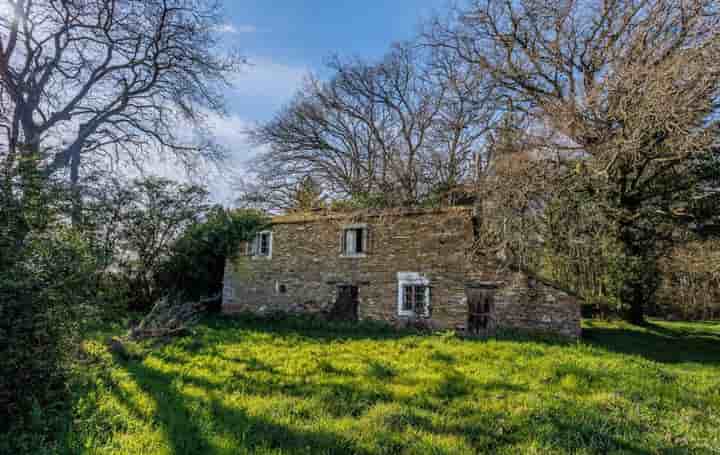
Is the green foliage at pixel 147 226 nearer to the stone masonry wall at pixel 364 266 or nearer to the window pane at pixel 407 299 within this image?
the stone masonry wall at pixel 364 266

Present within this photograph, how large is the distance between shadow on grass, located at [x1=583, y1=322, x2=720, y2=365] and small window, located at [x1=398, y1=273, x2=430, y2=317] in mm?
4666

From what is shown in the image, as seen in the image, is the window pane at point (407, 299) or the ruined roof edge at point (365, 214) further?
the window pane at point (407, 299)

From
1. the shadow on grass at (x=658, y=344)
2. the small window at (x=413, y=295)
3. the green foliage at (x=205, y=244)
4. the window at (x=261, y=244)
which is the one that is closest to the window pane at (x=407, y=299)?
the small window at (x=413, y=295)

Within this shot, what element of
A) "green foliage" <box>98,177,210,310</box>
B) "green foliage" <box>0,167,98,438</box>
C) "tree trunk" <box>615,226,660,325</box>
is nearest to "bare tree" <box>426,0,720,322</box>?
"tree trunk" <box>615,226,660,325</box>

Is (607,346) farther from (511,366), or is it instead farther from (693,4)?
(693,4)

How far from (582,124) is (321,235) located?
982cm

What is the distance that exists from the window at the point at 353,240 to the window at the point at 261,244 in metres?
3.56

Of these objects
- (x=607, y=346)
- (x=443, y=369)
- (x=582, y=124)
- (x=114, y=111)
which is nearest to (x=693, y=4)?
(x=582, y=124)

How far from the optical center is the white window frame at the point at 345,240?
14328 mm

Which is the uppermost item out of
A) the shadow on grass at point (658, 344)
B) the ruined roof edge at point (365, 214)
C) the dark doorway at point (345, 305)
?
the ruined roof edge at point (365, 214)

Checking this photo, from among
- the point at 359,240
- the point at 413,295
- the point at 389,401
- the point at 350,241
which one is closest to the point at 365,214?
the point at 359,240

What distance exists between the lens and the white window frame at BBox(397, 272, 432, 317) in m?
12.9

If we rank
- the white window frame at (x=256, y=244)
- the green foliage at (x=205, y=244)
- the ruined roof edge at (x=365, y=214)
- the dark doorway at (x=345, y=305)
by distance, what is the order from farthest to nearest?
the white window frame at (x=256, y=244), the green foliage at (x=205, y=244), the dark doorway at (x=345, y=305), the ruined roof edge at (x=365, y=214)

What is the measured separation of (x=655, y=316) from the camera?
24578 mm
